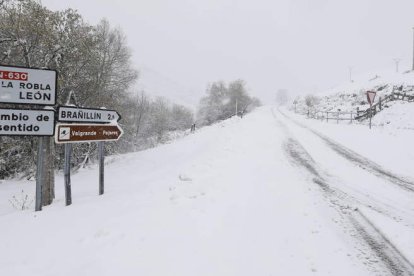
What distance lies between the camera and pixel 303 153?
1216 centimetres

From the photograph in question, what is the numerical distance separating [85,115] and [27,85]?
134 centimetres

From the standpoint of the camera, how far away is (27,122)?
21.7 ft

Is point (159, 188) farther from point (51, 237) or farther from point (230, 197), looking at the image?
point (51, 237)

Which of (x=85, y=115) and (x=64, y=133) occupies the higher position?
(x=85, y=115)

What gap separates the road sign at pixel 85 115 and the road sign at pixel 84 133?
160 mm

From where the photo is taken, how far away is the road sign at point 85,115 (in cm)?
714

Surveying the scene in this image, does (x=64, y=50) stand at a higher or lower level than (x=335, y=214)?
higher

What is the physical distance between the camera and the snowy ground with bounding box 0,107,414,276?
423 cm

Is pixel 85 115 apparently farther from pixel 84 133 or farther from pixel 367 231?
pixel 367 231

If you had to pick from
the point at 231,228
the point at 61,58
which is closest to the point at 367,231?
the point at 231,228

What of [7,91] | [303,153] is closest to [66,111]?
[7,91]

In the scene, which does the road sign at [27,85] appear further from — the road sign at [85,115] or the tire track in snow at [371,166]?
the tire track in snow at [371,166]

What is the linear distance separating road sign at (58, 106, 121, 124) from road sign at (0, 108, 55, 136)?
23 cm

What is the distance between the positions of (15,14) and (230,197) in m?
10.6
